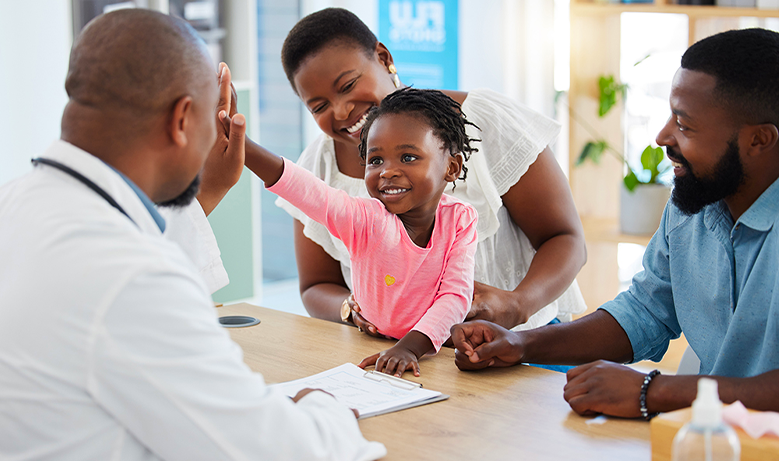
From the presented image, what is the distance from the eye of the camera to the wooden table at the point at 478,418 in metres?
1.04

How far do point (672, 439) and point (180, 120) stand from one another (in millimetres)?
809

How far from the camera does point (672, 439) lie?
929 mm

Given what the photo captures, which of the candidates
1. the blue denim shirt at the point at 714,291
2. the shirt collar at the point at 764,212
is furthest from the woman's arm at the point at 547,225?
the shirt collar at the point at 764,212

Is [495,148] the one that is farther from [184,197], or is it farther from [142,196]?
[142,196]

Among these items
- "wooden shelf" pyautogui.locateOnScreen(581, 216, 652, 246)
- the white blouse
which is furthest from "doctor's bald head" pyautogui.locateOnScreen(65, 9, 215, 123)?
"wooden shelf" pyautogui.locateOnScreen(581, 216, 652, 246)

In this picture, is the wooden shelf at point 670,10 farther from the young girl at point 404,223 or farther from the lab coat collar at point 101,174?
the lab coat collar at point 101,174

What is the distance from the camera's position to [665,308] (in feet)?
5.04

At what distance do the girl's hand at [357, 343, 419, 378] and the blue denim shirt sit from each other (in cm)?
51

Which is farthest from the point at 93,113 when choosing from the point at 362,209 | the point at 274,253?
the point at 274,253

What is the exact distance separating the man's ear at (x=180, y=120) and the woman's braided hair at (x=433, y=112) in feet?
2.73

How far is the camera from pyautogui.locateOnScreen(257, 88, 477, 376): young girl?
152 cm

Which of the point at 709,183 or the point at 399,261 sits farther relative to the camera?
the point at 399,261

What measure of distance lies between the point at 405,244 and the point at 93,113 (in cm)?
88

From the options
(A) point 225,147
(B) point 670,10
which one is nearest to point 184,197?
(A) point 225,147
